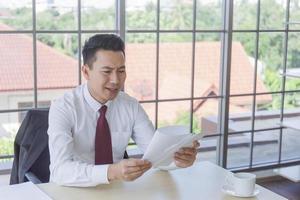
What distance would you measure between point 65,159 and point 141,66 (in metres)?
1.57

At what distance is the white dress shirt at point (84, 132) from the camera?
1657 millimetres

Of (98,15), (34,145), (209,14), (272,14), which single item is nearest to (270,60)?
(272,14)

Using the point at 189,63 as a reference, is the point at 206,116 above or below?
below

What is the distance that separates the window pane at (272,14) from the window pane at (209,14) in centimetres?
36

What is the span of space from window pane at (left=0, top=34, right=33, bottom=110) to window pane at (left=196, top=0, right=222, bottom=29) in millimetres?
1198

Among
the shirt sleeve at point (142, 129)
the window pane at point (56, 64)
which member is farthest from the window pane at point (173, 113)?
the shirt sleeve at point (142, 129)

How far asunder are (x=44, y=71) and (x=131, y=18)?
0.66 m

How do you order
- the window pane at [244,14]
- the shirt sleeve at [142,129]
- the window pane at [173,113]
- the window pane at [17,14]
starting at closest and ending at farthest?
the shirt sleeve at [142,129]
the window pane at [17,14]
the window pane at [173,113]
the window pane at [244,14]

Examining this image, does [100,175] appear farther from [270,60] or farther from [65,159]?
[270,60]

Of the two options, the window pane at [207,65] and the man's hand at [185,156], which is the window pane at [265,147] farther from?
the man's hand at [185,156]

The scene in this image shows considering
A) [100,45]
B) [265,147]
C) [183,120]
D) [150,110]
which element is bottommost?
[265,147]

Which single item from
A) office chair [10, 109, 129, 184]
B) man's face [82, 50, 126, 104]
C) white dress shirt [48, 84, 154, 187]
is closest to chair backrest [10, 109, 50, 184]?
office chair [10, 109, 129, 184]

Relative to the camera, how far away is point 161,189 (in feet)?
5.44

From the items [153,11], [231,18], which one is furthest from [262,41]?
[153,11]
